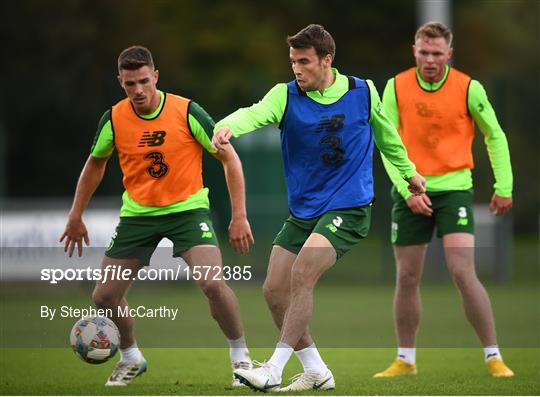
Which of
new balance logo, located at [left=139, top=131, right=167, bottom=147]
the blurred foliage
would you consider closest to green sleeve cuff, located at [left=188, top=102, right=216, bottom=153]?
new balance logo, located at [left=139, top=131, right=167, bottom=147]

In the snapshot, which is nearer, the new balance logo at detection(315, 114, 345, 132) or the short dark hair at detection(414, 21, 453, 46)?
the new balance logo at detection(315, 114, 345, 132)

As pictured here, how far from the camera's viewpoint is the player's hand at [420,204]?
9.42 meters

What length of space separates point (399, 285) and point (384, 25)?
27.9m

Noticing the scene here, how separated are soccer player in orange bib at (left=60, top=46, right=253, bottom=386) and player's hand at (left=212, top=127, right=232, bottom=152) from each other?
1280mm

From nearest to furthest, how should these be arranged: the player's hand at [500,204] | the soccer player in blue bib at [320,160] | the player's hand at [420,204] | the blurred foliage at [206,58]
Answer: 1. the soccer player in blue bib at [320,160]
2. the player's hand at [420,204]
3. the player's hand at [500,204]
4. the blurred foliage at [206,58]

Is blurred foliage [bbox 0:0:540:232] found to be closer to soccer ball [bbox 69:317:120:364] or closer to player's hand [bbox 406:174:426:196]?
player's hand [bbox 406:174:426:196]

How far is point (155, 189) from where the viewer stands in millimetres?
8945

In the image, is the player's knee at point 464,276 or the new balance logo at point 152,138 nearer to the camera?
the new balance logo at point 152,138

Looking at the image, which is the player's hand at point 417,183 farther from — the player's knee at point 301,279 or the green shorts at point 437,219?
the green shorts at point 437,219

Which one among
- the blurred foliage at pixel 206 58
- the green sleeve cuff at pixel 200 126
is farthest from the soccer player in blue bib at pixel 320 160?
the blurred foliage at pixel 206 58

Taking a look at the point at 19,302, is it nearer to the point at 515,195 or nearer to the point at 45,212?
the point at 45,212

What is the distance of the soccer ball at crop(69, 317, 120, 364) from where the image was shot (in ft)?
27.8

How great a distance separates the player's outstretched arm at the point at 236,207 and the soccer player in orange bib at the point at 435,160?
4.92 ft

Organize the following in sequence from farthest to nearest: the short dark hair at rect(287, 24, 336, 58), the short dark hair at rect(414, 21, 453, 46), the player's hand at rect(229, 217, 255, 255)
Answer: the short dark hair at rect(414, 21, 453, 46) → the player's hand at rect(229, 217, 255, 255) → the short dark hair at rect(287, 24, 336, 58)
